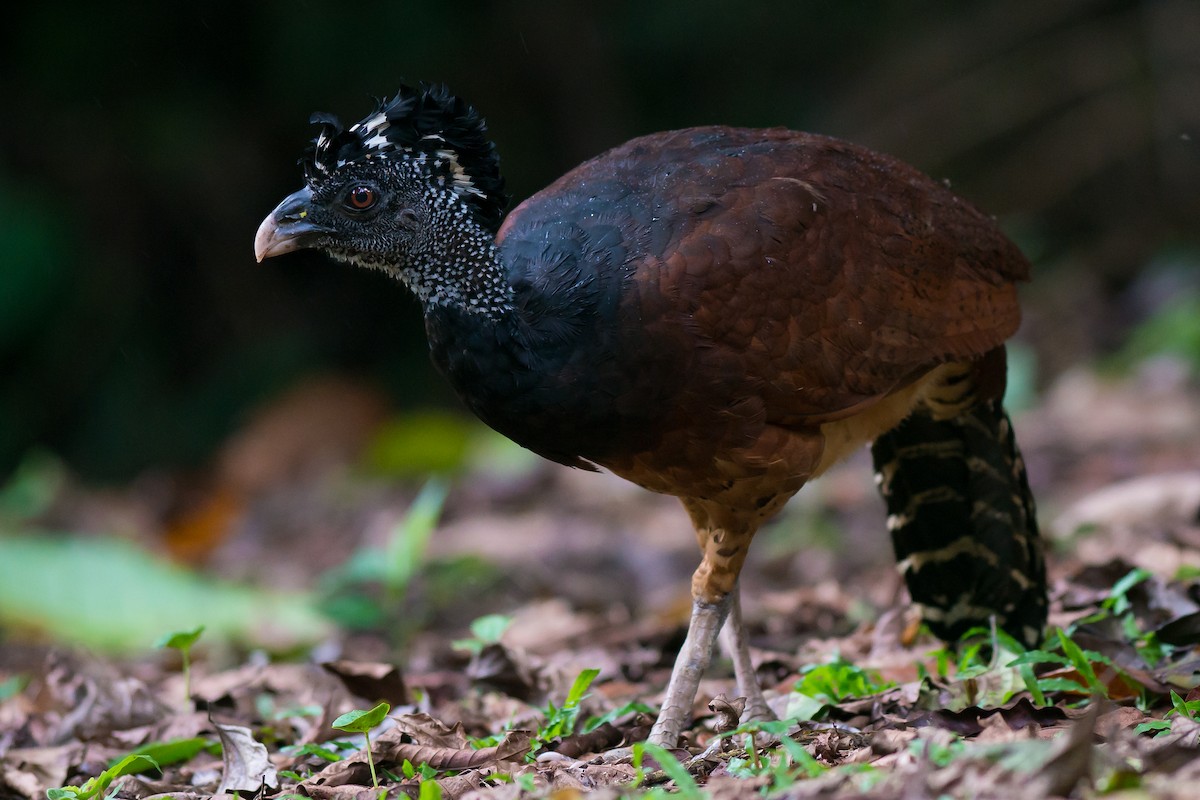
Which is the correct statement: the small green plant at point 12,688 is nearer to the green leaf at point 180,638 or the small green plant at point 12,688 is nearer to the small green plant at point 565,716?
the green leaf at point 180,638

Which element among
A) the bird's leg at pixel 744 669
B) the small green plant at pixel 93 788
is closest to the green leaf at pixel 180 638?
the small green plant at pixel 93 788

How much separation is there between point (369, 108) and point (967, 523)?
277 inches

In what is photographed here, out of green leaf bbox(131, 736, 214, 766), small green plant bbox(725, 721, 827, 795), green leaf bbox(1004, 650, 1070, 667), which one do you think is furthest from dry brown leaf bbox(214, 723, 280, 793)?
green leaf bbox(1004, 650, 1070, 667)

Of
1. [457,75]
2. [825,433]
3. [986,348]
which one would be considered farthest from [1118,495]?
[457,75]

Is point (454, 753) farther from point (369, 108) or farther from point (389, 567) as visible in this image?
point (369, 108)

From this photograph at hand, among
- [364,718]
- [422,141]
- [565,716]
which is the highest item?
[422,141]

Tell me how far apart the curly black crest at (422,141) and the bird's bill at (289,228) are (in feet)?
0.32

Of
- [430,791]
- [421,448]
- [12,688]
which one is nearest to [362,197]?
[430,791]

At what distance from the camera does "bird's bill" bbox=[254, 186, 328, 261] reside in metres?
4.29

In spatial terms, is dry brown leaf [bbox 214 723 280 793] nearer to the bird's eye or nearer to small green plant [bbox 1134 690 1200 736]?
the bird's eye

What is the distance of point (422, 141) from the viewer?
14.1 feet

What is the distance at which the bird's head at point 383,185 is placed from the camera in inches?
168

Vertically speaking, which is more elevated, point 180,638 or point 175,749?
point 180,638

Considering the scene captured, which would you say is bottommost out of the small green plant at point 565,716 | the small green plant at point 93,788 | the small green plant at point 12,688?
the small green plant at point 93,788
